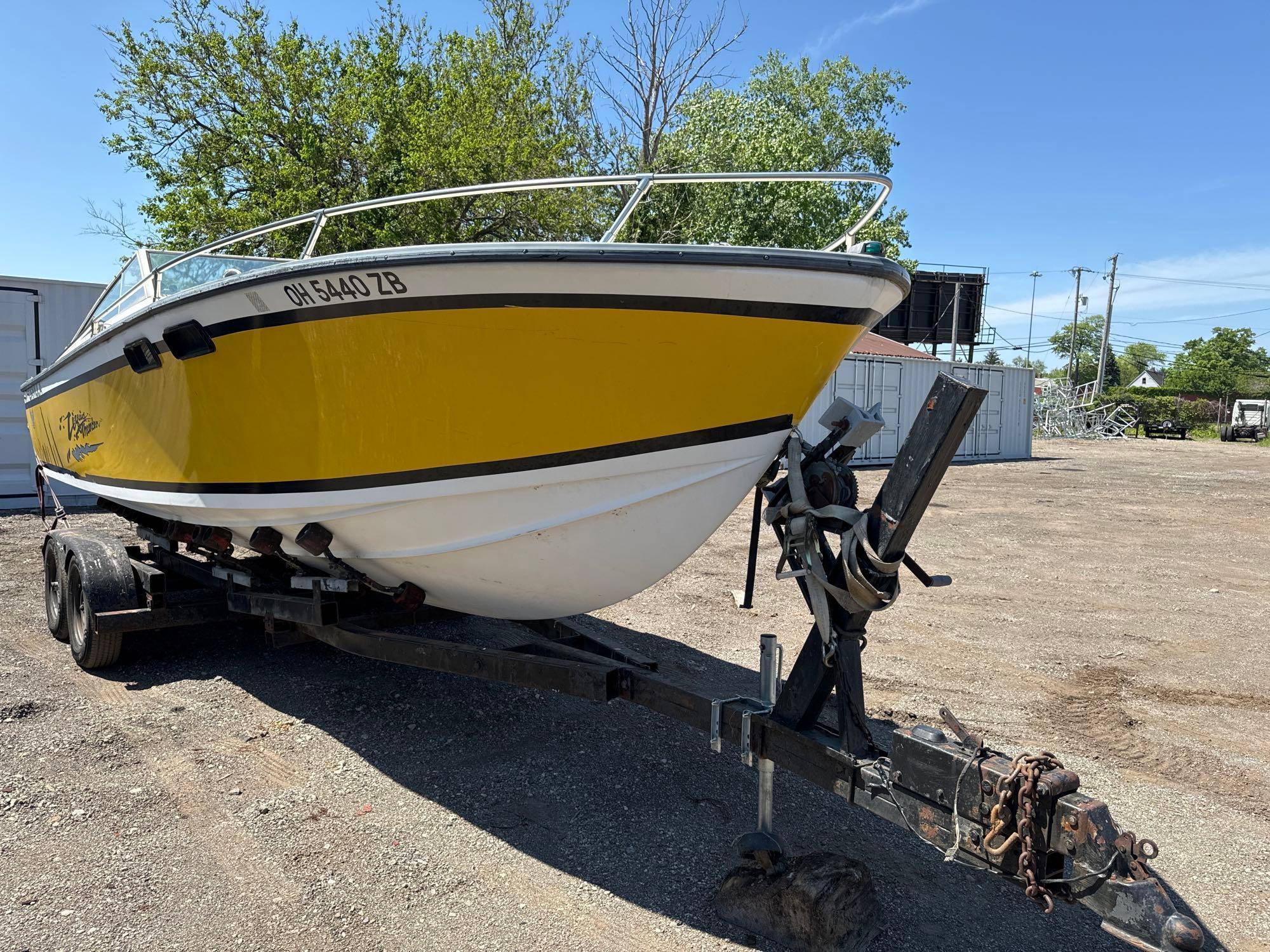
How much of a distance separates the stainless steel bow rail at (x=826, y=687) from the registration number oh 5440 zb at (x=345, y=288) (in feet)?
3.35

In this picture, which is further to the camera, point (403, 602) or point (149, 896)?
point (403, 602)

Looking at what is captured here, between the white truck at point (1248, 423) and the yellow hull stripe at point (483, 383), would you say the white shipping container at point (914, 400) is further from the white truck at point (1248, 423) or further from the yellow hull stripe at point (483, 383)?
the white truck at point (1248, 423)

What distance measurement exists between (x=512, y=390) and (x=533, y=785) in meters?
1.73

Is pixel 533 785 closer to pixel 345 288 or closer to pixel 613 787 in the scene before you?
pixel 613 787


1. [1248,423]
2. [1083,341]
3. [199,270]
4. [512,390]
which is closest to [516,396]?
[512,390]

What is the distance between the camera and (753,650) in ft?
17.8

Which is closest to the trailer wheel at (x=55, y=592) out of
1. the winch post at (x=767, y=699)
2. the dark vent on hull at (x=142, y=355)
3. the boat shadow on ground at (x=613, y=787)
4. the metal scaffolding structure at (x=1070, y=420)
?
the boat shadow on ground at (x=613, y=787)

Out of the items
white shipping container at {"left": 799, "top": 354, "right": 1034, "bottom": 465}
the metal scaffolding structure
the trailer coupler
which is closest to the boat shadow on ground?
the trailer coupler

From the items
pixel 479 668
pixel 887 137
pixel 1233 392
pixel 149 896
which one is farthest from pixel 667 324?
pixel 1233 392

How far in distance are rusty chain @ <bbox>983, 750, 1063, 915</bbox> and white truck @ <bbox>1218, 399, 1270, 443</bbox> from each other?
4270 cm

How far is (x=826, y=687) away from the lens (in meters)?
2.70

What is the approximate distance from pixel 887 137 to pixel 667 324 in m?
40.5

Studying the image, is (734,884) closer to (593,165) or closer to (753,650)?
(753,650)

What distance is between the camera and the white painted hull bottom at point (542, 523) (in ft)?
9.54
